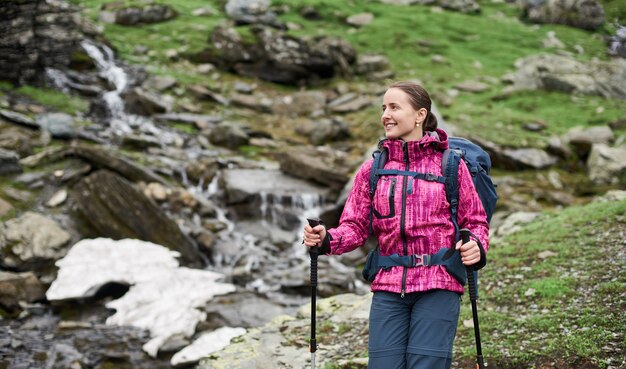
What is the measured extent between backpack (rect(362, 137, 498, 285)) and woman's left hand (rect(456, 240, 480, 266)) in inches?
5.3

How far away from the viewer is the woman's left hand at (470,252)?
397cm

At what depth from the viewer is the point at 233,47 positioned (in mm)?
32969

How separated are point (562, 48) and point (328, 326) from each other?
3046 centimetres

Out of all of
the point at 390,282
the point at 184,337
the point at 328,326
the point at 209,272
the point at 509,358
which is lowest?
the point at 209,272

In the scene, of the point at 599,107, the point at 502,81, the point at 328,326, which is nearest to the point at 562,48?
the point at 502,81

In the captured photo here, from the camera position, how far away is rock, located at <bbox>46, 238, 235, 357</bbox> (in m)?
11.4

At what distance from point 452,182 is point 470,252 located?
58 cm

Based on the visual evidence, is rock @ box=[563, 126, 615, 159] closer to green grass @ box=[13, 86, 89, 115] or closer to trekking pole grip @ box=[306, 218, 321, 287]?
trekking pole grip @ box=[306, 218, 321, 287]

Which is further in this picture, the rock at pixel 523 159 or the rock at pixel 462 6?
the rock at pixel 462 6

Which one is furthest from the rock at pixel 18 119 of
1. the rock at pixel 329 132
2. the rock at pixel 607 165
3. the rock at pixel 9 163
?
the rock at pixel 607 165

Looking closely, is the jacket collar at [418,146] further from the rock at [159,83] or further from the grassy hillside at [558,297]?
the rock at [159,83]

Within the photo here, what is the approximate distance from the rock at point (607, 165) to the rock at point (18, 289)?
59.0ft

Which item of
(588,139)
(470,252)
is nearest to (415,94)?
(470,252)

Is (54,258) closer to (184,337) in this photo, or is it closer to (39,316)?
(39,316)
